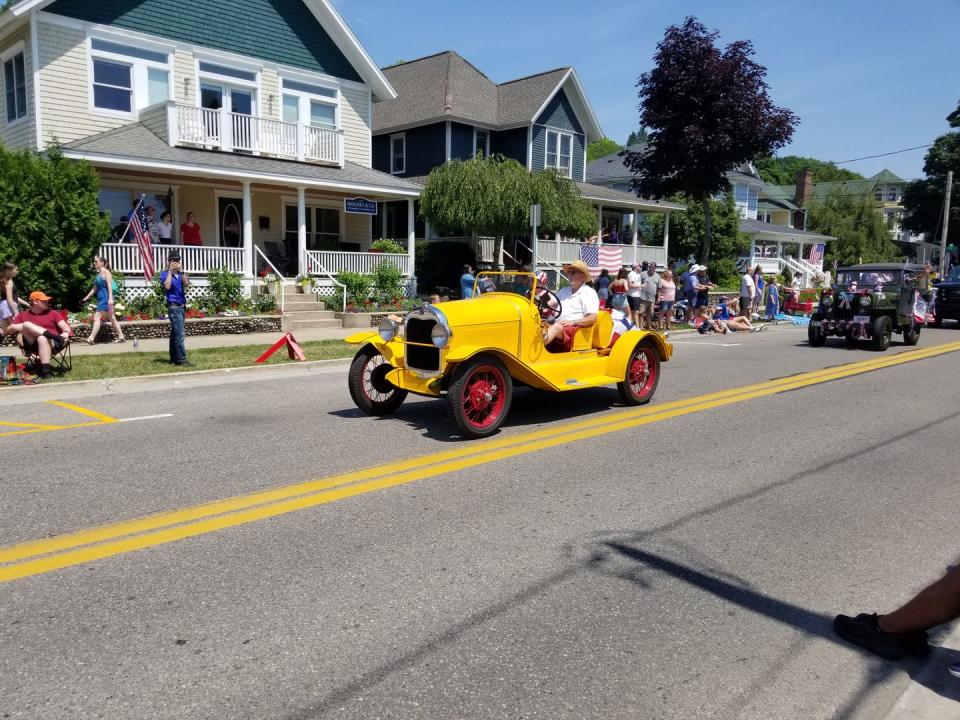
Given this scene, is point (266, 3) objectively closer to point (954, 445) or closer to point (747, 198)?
point (954, 445)

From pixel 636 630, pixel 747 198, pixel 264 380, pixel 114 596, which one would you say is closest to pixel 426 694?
pixel 636 630

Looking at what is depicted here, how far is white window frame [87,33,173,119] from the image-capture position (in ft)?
65.4

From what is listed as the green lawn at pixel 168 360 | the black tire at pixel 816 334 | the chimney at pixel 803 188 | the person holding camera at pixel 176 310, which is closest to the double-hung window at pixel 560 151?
the black tire at pixel 816 334

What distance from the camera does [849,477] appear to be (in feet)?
21.6

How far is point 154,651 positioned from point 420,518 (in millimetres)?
2073

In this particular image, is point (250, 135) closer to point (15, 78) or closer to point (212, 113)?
point (212, 113)

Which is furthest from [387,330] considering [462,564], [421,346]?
[462,564]

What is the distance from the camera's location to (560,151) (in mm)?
34125

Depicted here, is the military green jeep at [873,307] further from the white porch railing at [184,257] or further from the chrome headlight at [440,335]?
the white porch railing at [184,257]

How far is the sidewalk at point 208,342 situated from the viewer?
13922mm

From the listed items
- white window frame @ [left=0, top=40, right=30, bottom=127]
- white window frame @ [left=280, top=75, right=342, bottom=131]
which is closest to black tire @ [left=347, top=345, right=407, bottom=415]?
white window frame @ [left=0, top=40, right=30, bottom=127]

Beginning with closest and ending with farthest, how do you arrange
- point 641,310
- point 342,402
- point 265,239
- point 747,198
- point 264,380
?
point 342,402 → point 264,380 → point 641,310 → point 265,239 → point 747,198

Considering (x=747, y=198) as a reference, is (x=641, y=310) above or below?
below

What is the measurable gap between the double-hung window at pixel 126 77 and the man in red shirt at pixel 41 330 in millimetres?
11553
